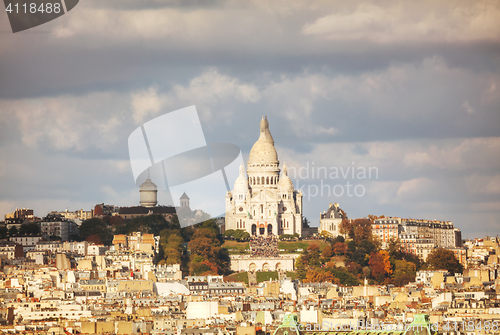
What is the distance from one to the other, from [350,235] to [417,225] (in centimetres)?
1288

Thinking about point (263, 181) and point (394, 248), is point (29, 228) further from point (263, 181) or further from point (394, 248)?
point (394, 248)

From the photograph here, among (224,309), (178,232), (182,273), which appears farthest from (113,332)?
(178,232)

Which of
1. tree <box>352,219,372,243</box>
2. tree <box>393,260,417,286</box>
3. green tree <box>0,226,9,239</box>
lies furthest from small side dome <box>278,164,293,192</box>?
green tree <box>0,226,9,239</box>

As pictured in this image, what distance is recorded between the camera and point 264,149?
550ft

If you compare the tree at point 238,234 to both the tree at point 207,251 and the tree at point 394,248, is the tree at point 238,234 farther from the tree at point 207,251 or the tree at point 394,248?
the tree at point 394,248

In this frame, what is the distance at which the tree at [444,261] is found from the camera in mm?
138000

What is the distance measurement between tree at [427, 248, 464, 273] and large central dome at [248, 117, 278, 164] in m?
31.7

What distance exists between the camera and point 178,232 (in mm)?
145250

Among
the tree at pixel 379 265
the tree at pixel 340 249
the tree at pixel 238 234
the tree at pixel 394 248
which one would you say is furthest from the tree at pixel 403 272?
the tree at pixel 238 234

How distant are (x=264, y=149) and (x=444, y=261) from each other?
3561 centimetres

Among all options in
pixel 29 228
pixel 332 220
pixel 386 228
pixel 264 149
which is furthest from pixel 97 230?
pixel 386 228

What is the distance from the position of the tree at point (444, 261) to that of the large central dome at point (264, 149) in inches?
1250

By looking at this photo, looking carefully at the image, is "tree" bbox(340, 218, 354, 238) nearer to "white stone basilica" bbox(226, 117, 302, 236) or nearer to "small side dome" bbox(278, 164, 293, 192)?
"white stone basilica" bbox(226, 117, 302, 236)

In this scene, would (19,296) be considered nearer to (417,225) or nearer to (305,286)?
(305,286)
